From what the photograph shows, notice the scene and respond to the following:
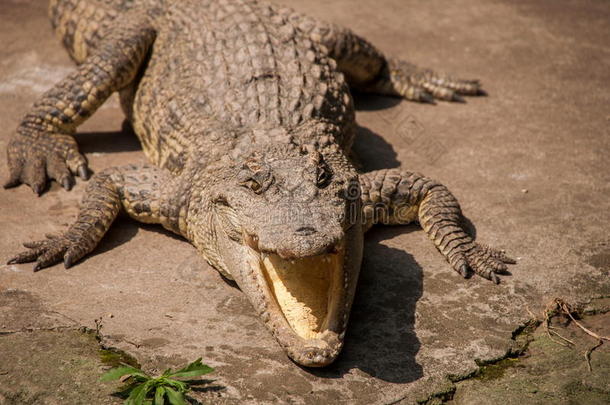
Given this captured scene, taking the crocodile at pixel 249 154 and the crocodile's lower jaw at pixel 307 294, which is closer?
the crocodile's lower jaw at pixel 307 294

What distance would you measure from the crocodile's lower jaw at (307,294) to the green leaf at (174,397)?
0.55 m

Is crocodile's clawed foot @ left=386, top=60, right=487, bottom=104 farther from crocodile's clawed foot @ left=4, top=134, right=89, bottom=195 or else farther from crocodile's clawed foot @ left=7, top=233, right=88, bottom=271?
crocodile's clawed foot @ left=7, top=233, right=88, bottom=271

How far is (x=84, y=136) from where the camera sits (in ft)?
20.4

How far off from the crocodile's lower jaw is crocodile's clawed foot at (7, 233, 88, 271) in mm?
1350

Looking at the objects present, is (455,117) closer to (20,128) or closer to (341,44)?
(341,44)

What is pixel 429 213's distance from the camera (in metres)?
4.87

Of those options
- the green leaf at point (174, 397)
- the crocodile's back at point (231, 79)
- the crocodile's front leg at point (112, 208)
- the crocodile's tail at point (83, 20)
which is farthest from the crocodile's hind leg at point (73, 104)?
the green leaf at point (174, 397)

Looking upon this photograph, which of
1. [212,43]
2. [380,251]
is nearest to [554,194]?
[380,251]

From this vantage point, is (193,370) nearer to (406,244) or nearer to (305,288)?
(305,288)

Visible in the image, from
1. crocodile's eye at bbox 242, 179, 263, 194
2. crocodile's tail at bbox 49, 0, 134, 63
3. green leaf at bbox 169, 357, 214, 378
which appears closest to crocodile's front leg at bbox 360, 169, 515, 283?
crocodile's eye at bbox 242, 179, 263, 194

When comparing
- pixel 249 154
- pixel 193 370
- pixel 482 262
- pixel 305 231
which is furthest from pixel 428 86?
pixel 193 370

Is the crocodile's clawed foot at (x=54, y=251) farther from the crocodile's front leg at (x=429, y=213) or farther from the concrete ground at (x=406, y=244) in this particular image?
the crocodile's front leg at (x=429, y=213)

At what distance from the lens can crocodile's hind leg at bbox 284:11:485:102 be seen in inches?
266

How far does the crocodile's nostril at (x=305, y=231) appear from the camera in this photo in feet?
11.3
